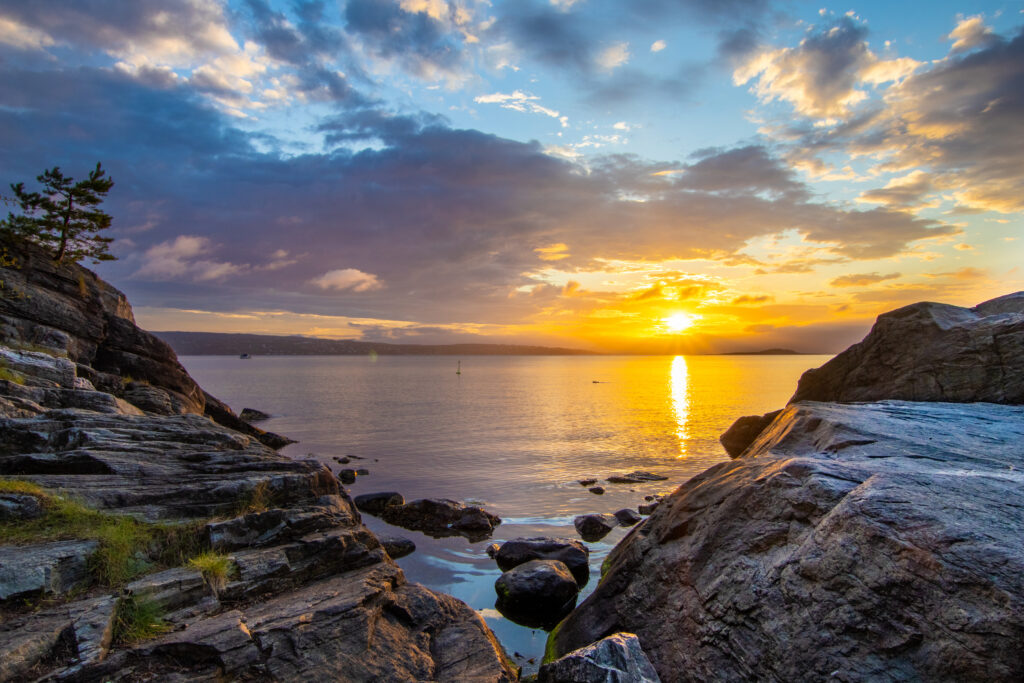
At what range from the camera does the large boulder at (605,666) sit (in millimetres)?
7910

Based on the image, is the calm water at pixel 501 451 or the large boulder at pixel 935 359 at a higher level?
the large boulder at pixel 935 359

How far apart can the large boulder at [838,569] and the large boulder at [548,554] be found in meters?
4.95

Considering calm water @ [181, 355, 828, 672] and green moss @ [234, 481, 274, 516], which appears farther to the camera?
calm water @ [181, 355, 828, 672]

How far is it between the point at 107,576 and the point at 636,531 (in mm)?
11805

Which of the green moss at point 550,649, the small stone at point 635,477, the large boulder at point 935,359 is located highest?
the large boulder at point 935,359

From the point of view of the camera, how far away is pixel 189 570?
1002 cm

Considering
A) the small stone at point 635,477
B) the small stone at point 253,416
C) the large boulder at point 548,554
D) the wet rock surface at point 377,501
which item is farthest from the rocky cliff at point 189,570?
the small stone at point 253,416

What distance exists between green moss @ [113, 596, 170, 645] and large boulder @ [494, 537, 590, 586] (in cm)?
1195

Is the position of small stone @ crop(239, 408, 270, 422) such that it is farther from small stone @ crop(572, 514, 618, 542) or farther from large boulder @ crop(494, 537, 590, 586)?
large boulder @ crop(494, 537, 590, 586)

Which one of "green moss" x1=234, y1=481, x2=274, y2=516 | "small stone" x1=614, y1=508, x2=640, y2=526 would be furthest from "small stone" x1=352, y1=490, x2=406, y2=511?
"green moss" x1=234, y1=481, x2=274, y2=516

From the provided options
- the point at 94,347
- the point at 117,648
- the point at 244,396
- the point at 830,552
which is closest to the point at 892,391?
the point at 830,552

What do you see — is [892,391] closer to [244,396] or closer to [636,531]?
[636,531]

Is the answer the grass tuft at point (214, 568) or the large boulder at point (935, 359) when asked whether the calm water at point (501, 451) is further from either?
the large boulder at point (935, 359)

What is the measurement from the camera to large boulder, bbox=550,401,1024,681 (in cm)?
684
